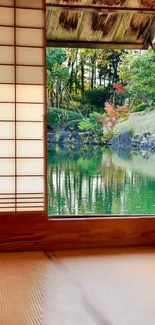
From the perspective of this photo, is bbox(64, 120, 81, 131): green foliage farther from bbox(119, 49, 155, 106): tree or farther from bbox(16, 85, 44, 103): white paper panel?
bbox(16, 85, 44, 103): white paper panel

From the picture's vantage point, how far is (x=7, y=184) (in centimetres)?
324

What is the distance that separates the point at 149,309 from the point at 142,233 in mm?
1288

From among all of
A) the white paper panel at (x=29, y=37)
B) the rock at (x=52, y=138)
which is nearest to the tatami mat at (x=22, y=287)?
the white paper panel at (x=29, y=37)

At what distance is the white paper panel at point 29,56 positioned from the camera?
3211 millimetres

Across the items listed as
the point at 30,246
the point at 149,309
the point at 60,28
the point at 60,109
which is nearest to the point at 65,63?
the point at 60,109

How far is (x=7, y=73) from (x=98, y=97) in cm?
456

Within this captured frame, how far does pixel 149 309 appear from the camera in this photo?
2.11 metres

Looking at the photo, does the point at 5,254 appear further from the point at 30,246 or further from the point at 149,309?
the point at 149,309

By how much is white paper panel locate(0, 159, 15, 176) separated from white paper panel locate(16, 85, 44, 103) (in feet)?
1.67

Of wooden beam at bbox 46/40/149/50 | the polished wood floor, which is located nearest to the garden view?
wooden beam at bbox 46/40/149/50

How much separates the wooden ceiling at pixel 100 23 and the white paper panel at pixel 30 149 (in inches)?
47.9

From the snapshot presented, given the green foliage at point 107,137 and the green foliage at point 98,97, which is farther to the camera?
the green foliage at point 98,97

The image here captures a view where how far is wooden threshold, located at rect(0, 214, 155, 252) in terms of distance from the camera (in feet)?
10.5

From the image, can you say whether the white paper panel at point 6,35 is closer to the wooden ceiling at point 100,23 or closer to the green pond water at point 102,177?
the wooden ceiling at point 100,23
